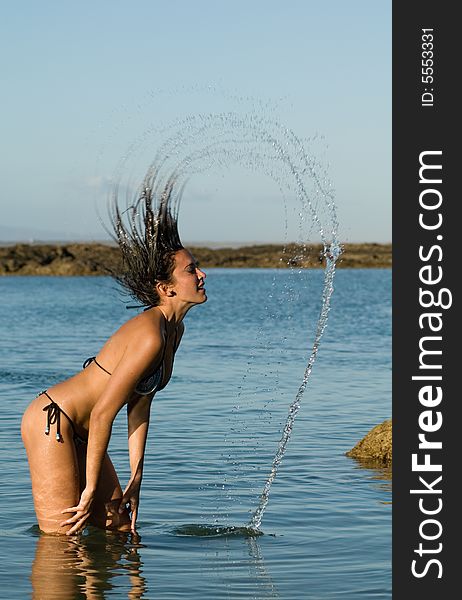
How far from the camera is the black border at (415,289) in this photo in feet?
25.3

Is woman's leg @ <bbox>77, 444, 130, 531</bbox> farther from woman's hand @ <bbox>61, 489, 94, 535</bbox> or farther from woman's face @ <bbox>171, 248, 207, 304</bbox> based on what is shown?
woman's face @ <bbox>171, 248, 207, 304</bbox>

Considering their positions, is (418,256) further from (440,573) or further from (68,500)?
(68,500)

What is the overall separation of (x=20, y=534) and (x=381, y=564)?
8.42 feet

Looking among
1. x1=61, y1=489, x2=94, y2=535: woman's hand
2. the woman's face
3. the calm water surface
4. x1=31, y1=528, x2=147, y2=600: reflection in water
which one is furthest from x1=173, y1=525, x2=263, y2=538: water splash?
the woman's face

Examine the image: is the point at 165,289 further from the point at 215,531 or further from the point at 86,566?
the point at 215,531

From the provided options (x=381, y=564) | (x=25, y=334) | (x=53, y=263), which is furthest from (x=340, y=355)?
(x=53, y=263)

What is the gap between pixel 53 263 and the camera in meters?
115

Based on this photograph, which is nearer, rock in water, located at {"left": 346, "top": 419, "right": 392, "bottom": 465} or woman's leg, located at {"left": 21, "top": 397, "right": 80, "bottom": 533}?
woman's leg, located at {"left": 21, "top": 397, "right": 80, "bottom": 533}

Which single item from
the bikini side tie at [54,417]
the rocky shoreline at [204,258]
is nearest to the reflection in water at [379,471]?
the bikini side tie at [54,417]

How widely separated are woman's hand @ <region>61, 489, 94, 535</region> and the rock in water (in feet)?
17.7

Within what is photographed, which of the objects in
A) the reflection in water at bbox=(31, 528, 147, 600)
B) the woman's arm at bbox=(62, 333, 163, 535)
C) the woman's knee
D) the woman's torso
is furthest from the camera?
the woman's knee

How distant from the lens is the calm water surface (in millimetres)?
7730

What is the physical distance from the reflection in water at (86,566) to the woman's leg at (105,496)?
303mm

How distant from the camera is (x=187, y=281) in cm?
738
